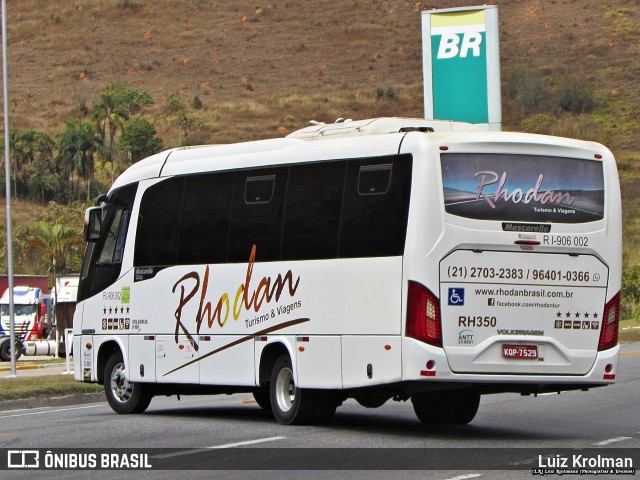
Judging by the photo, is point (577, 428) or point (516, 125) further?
point (516, 125)

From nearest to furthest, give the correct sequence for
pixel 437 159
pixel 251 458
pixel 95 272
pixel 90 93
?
pixel 251 458 < pixel 437 159 < pixel 95 272 < pixel 90 93

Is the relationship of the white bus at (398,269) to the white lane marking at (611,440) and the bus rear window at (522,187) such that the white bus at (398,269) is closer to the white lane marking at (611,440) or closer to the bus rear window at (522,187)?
the bus rear window at (522,187)

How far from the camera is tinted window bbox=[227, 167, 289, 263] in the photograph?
16656 millimetres

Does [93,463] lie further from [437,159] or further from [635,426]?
[635,426]

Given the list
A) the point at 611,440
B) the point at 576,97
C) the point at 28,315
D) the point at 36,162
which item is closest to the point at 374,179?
the point at 611,440

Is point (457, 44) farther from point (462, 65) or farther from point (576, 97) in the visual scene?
point (576, 97)

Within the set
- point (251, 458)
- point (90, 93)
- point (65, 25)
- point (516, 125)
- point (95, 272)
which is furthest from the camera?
point (65, 25)

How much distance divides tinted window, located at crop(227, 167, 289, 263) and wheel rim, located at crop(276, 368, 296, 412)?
1.44 m

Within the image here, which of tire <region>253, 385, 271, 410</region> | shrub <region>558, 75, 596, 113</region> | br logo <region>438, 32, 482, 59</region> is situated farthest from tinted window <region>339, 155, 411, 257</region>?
shrub <region>558, 75, 596, 113</region>

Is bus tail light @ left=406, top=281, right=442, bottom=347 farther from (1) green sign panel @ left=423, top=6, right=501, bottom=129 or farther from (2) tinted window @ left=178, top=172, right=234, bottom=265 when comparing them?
(1) green sign panel @ left=423, top=6, right=501, bottom=129

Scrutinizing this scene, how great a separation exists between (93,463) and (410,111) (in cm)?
10634

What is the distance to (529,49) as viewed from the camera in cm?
13150

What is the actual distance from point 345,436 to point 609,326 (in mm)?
3302

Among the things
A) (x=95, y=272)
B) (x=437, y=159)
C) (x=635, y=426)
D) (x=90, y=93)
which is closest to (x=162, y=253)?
(x=95, y=272)
